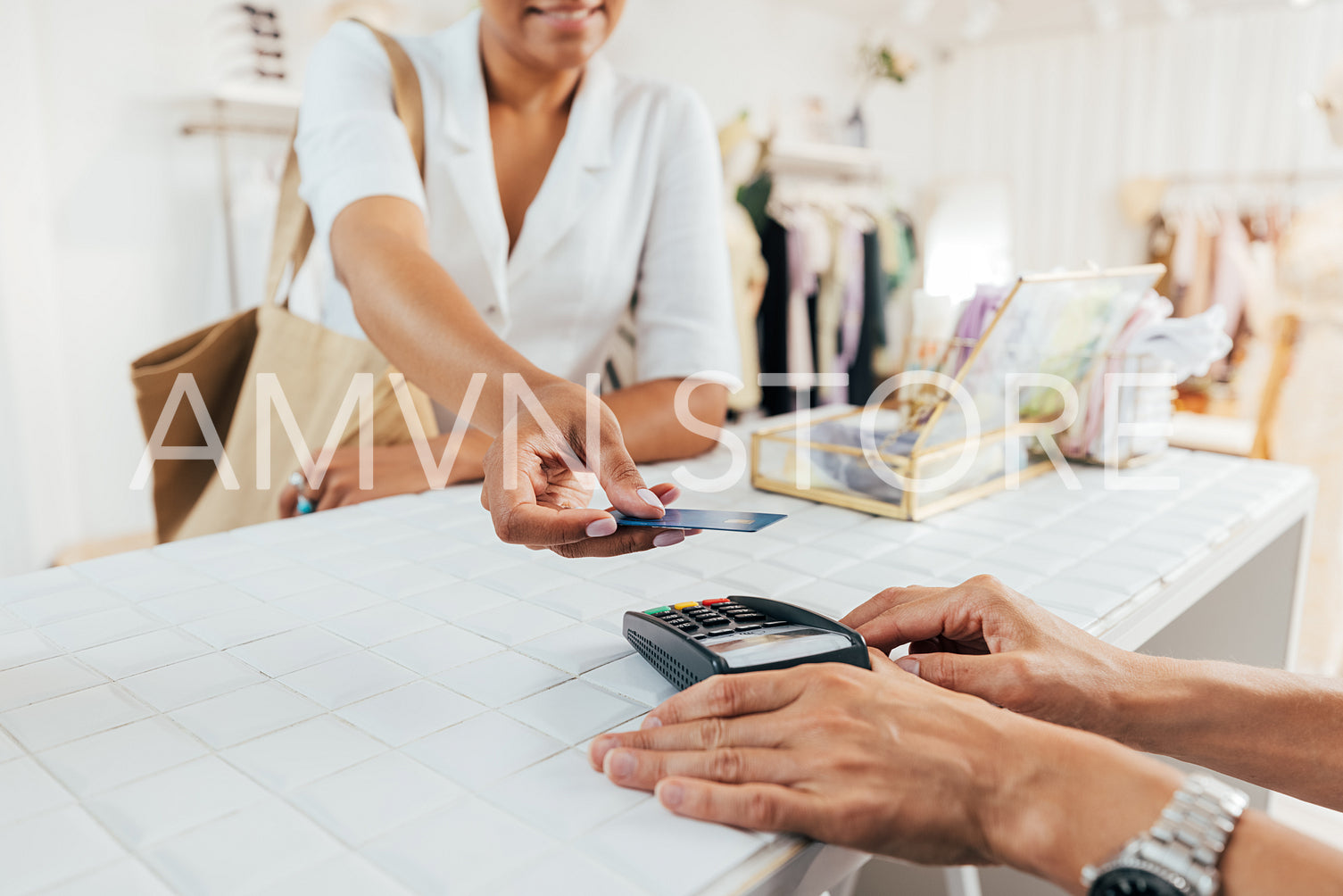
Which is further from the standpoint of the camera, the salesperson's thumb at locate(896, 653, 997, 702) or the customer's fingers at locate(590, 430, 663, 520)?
the customer's fingers at locate(590, 430, 663, 520)

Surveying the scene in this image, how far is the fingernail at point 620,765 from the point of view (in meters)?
0.47

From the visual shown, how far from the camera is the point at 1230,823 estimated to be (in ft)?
1.44

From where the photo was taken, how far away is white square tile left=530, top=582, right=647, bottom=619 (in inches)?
28.3

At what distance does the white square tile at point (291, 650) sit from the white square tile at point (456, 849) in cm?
22

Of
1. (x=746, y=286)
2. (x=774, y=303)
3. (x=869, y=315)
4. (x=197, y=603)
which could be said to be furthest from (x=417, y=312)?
(x=869, y=315)

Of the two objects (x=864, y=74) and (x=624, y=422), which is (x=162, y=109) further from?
(x=864, y=74)

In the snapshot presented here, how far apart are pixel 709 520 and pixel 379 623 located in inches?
10.8

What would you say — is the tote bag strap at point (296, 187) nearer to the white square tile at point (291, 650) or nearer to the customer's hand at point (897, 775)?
the white square tile at point (291, 650)

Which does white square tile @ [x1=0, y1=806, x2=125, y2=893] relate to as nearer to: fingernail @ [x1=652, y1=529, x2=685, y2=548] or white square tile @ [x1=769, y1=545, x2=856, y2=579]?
fingernail @ [x1=652, y1=529, x2=685, y2=548]

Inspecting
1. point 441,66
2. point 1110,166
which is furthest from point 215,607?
point 1110,166

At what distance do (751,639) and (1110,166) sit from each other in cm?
508

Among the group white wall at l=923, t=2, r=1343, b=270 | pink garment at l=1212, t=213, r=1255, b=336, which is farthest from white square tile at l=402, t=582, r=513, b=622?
A: pink garment at l=1212, t=213, r=1255, b=336

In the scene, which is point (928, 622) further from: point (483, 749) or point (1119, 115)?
point (1119, 115)

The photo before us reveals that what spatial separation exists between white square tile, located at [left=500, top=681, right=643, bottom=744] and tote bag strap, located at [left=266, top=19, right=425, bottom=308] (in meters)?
0.89
